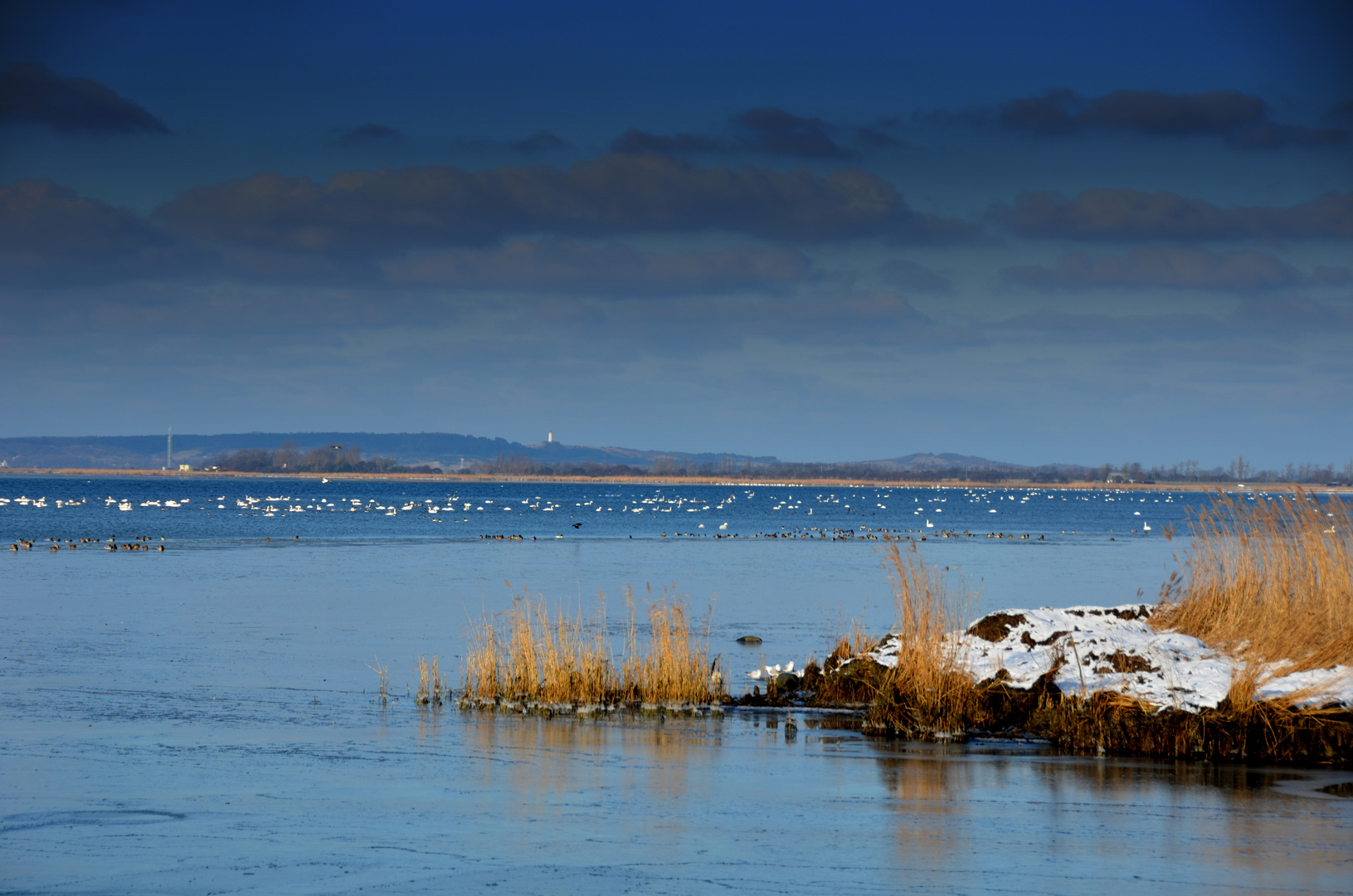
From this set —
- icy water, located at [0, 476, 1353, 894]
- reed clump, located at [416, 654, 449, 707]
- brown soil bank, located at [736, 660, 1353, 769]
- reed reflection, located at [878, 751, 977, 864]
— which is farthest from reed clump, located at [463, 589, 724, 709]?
reed reflection, located at [878, 751, 977, 864]

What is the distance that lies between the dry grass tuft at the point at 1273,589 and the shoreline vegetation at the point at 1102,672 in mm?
28

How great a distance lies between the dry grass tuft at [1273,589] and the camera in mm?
15422

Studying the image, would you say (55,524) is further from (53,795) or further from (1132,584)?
(53,795)

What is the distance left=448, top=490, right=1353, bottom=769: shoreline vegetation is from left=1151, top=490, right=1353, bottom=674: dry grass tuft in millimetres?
28

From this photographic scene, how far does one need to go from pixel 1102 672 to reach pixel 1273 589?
3.21 m

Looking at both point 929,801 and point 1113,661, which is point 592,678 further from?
point 1113,661

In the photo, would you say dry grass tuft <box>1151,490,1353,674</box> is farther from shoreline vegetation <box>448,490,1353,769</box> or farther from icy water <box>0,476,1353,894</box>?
icy water <box>0,476,1353,894</box>

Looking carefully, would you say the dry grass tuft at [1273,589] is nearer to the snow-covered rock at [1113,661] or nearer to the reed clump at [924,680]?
the snow-covered rock at [1113,661]

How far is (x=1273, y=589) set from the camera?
1708 centimetres

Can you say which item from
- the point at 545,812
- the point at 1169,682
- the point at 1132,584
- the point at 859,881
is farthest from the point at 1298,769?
the point at 1132,584

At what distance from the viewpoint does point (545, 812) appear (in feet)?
37.8

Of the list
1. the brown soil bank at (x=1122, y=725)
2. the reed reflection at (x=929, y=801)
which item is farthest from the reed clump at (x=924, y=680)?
the reed reflection at (x=929, y=801)

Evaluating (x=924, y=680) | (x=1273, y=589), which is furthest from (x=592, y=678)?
(x=1273, y=589)

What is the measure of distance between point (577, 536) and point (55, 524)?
93.4ft
